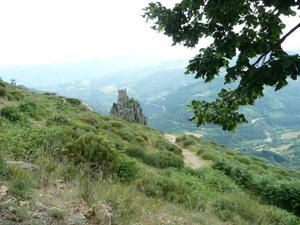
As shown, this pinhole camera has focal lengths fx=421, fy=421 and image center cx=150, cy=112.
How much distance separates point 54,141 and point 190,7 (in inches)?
308

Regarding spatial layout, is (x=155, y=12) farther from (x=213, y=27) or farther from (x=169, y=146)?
(x=169, y=146)

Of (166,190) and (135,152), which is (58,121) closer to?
(135,152)

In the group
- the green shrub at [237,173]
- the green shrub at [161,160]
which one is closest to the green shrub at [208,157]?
the green shrub at [237,173]

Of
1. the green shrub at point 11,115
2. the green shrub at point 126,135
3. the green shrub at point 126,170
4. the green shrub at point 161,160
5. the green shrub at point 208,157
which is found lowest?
the green shrub at point 208,157

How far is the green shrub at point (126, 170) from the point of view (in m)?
11.8

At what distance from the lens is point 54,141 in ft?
41.6

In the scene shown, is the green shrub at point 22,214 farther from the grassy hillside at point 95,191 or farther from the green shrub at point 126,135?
the green shrub at point 126,135

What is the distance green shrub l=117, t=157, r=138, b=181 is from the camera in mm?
11820

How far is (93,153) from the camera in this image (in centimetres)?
1167

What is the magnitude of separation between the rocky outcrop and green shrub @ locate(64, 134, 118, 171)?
54.2 meters

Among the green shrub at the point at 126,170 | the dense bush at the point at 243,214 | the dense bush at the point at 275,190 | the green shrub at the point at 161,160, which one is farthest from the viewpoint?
the green shrub at the point at 161,160

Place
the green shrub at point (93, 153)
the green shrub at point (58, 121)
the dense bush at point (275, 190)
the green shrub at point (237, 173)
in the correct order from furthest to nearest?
the green shrub at point (58, 121) < the green shrub at point (237, 173) < the dense bush at point (275, 190) < the green shrub at point (93, 153)

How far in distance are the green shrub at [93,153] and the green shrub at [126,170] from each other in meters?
0.20

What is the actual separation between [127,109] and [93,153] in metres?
56.2
